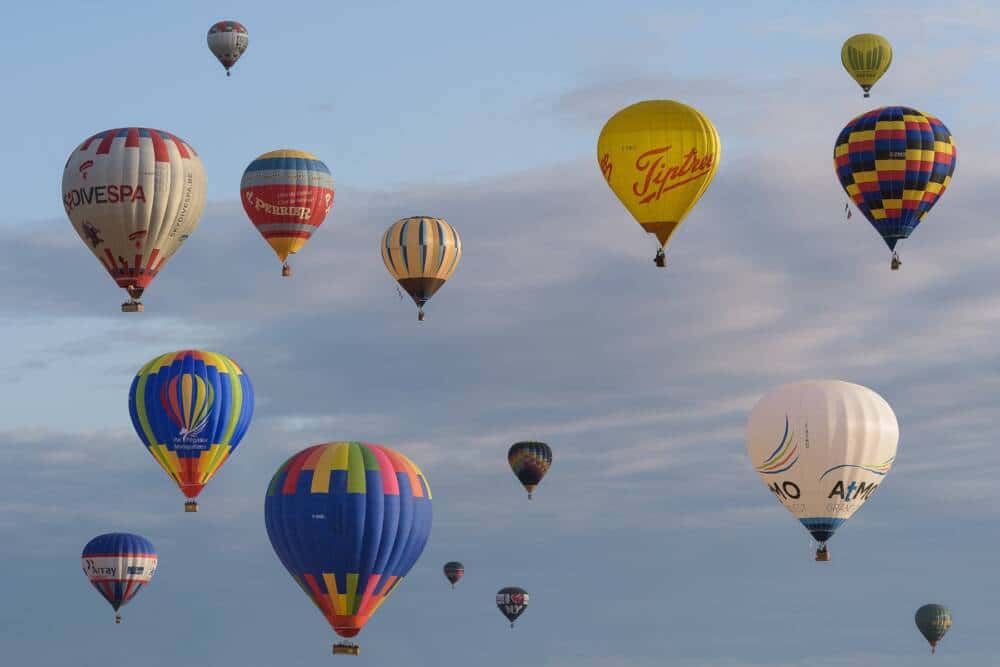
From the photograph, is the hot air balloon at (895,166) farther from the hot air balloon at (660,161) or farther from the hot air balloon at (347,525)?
the hot air balloon at (347,525)

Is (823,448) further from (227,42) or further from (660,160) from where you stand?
(227,42)

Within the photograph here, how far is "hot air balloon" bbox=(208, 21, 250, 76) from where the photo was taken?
89375mm

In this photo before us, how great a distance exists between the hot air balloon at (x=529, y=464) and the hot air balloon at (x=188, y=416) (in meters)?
28.4

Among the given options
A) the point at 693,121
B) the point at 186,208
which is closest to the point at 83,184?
the point at 186,208

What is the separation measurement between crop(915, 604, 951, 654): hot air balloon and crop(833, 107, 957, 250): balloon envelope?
1287 inches

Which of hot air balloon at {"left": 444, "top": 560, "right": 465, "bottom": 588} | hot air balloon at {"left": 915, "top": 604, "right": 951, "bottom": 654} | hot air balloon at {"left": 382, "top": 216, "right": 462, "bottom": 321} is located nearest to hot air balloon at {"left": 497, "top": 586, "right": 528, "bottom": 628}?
hot air balloon at {"left": 444, "top": 560, "right": 465, "bottom": 588}

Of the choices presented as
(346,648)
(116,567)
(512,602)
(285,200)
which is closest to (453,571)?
(512,602)

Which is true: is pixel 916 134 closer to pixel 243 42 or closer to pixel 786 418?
pixel 786 418

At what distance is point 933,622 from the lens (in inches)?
4040

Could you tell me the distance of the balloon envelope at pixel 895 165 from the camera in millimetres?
73750

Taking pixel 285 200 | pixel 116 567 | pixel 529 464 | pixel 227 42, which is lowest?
pixel 116 567

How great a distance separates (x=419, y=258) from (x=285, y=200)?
5.75 meters

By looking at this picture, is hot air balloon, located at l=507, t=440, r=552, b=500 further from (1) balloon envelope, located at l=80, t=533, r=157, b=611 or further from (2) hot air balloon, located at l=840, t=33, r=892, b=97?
(2) hot air balloon, located at l=840, t=33, r=892, b=97

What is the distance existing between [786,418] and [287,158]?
2471 cm
